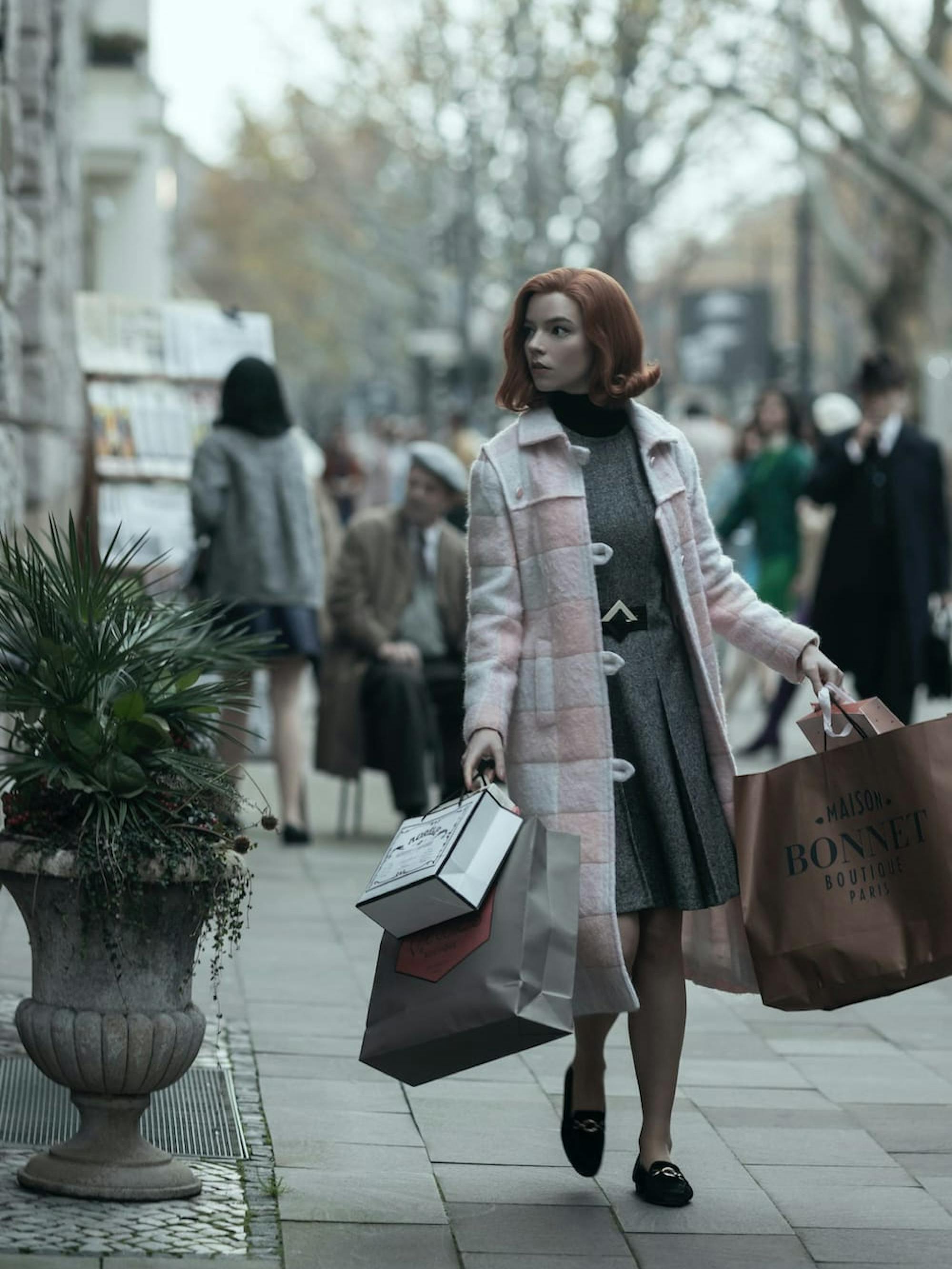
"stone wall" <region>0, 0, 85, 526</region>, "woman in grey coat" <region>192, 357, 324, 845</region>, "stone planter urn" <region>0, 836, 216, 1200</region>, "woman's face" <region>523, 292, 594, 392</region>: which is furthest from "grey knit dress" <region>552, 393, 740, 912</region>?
"woman in grey coat" <region>192, 357, 324, 845</region>

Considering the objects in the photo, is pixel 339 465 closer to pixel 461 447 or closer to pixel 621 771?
pixel 461 447

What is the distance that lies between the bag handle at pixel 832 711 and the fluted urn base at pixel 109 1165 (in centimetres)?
155

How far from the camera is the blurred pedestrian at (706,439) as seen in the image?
56.1ft

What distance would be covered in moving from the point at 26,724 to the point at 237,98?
45.5 metres

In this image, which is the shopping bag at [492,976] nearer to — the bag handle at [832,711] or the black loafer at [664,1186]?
the black loafer at [664,1186]

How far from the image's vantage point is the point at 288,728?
32.7 feet

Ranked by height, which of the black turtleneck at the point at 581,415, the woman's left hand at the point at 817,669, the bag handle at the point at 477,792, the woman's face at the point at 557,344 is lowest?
the bag handle at the point at 477,792

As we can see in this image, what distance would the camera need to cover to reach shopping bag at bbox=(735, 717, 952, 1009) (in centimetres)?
458

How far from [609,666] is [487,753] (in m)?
0.31

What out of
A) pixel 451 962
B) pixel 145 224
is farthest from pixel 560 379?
pixel 145 224

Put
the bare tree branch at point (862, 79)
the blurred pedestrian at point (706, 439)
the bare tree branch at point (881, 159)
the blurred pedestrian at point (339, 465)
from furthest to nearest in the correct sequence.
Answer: the bare tree branch at point (862, 79), the bare tree branch at point (881, 159), the blurred pedestrian at point (706, 439), the blurred pedestrian at point (339, 465)

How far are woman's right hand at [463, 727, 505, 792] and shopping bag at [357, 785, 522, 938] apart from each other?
15cm

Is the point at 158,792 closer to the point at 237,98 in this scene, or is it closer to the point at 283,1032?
the point at 283,1032

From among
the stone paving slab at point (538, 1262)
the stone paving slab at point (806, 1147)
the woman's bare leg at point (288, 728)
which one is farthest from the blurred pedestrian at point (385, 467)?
the stone paving slab at point (538, 1262)
